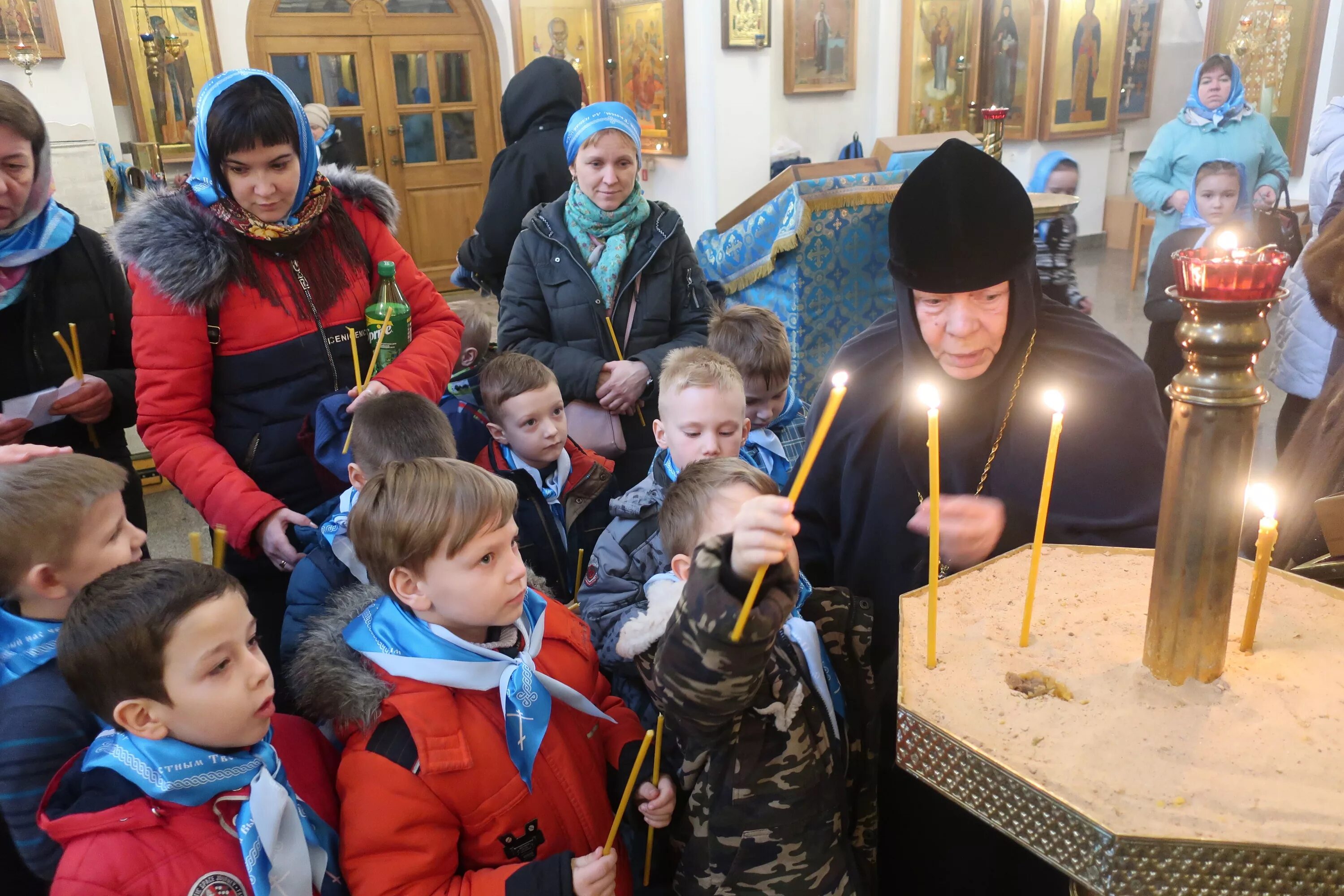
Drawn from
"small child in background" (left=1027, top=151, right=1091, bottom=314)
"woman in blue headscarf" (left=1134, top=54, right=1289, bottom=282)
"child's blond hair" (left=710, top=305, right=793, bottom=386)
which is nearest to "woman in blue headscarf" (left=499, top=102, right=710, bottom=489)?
"child's blond hair" (left=710, top=305, right=793, bottom=386)

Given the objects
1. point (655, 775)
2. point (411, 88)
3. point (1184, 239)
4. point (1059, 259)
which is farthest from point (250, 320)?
point (411, 88)

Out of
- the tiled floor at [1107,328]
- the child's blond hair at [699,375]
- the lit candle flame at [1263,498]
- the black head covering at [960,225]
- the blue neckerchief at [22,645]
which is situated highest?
the black head covering at [960,225]

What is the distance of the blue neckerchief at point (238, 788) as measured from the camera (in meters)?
1.29

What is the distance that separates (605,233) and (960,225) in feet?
5.33

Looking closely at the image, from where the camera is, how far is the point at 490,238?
3883mm

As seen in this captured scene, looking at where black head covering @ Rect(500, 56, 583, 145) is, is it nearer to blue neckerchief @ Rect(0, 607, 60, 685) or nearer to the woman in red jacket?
the woman in red jacket

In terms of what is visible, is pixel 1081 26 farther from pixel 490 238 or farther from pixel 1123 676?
pixel 1123 676

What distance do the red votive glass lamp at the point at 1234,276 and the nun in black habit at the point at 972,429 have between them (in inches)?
33.3

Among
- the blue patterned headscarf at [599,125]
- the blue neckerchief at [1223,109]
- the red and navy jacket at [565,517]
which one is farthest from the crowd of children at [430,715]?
the blue neckerchief at [1223,109]

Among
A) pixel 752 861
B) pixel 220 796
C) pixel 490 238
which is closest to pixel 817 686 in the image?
pixel 752 861

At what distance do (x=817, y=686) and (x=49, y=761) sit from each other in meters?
1.14

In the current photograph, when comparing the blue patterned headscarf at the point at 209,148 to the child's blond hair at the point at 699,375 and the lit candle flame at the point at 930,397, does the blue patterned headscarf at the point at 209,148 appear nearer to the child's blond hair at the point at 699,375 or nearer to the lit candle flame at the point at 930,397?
the child's blond hair at the point at 699,375

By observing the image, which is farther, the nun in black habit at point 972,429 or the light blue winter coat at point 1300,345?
the light blue winter coat at point 1300,345

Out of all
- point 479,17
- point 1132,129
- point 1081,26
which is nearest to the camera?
point 479,17
